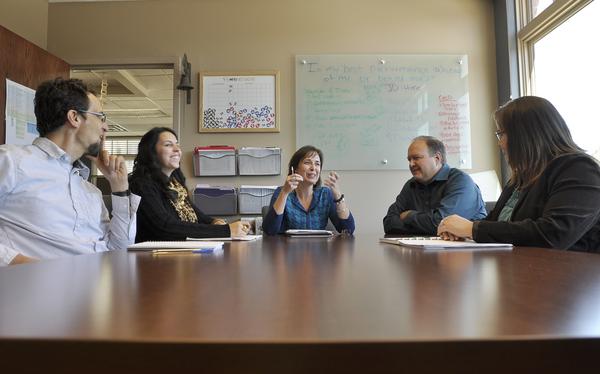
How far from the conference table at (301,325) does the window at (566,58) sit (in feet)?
7.83

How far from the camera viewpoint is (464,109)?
325cm

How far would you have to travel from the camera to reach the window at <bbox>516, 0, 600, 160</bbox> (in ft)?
7.85

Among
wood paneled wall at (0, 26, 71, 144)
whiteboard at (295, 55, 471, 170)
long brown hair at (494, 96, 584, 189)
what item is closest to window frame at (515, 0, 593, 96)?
whiteboard at (295, 55, 471, 170)

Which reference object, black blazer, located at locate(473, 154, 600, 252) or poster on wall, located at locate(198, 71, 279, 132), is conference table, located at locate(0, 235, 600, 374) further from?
poster on wall, located at locate(198, 71, 279, 132)

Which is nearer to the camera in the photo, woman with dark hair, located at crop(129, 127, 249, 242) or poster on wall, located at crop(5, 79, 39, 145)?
woman with dark hair, located at crop(129, 127, 249, 242)

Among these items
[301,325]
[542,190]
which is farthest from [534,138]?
[301,325]

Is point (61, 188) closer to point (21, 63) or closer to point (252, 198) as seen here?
point (252, 198)

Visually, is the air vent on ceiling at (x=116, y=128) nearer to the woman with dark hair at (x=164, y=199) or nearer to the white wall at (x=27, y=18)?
the white wall at (x=27, y=18)

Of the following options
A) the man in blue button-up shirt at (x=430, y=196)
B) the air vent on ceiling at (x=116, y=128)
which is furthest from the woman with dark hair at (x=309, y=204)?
the air vent on ceiling at (x=116, y=128)

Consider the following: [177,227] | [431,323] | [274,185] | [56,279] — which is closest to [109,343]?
[431,323]

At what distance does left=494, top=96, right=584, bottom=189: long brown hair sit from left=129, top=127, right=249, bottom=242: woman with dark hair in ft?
3.19

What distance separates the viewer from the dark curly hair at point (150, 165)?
1845 millimetres

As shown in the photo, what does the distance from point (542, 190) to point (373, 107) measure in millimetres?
2125

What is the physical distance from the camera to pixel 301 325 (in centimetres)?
26
